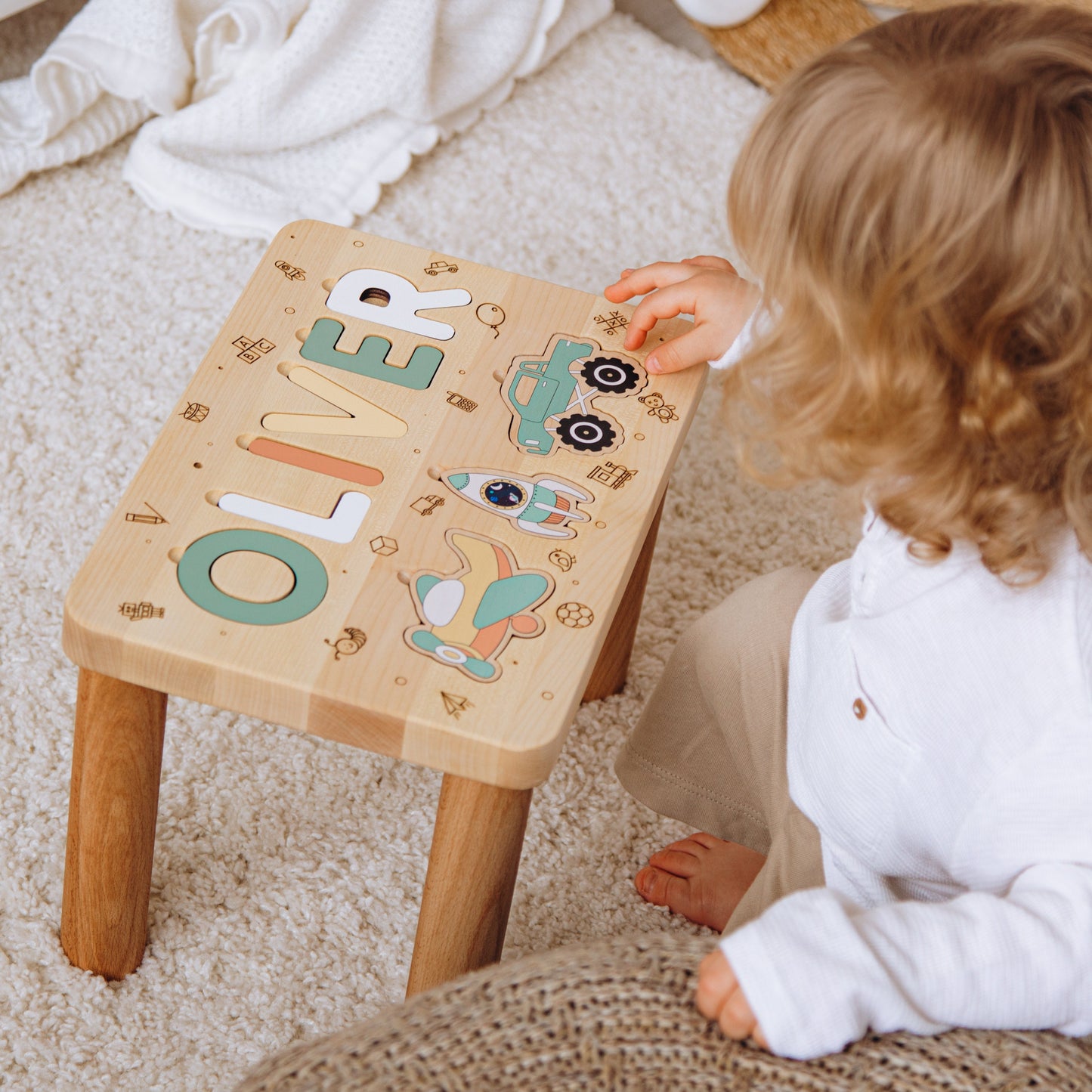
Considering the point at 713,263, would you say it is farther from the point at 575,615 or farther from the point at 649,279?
the point at 575,615

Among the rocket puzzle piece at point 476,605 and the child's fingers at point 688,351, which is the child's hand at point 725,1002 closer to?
the rocket puzzle piece at point 476,605

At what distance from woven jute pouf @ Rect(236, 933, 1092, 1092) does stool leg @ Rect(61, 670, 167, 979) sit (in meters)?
0.22

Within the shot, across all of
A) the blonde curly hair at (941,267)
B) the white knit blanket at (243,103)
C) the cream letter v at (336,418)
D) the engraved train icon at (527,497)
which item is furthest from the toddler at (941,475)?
the white knit blanket at (243,103)

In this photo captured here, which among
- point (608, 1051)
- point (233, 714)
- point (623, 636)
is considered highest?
A: point (608, 1051)

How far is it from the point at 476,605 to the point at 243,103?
0.90 metres

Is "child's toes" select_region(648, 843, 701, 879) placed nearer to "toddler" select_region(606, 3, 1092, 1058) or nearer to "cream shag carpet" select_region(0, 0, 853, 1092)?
"cream shag carpet" select_region(0, 0, 853, 1092)

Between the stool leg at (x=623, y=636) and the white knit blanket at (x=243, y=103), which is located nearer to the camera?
the stool leg at (x=623, y=636)

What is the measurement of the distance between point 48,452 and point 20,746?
0.31 m

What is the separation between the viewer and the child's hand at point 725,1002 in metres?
0.57

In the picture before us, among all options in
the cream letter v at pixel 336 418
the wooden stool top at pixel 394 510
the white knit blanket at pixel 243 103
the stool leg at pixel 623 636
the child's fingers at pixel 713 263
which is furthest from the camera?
the white knit blanket at pixel 243 103

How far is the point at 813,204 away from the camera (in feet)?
1.83

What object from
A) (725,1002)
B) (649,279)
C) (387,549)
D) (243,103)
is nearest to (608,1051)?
(725,1002)

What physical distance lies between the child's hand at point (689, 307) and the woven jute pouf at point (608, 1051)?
1.26 ft

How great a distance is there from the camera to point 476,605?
69cm
